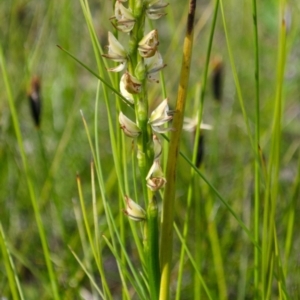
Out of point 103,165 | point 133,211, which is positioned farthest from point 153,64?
point 103,165

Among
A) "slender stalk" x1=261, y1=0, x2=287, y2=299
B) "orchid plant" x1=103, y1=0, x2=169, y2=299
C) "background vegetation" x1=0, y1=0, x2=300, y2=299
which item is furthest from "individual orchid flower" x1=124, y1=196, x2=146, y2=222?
"background vegetation" x1=0, y1=0, x2=300, y2=299

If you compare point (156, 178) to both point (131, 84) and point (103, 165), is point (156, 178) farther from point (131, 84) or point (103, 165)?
point (103, 165)

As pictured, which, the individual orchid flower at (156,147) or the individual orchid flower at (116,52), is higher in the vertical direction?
the individual orchid flower at (116,52)

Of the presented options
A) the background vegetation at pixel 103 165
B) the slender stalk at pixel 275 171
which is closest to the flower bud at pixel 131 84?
the slender stalk at pixel 275 171

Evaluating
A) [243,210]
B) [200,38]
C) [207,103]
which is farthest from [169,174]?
[200,38]

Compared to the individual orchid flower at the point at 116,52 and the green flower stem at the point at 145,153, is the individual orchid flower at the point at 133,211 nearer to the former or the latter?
the green flower stem at the point at 145,153

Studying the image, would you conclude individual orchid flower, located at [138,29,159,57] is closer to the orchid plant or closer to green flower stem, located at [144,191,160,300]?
the orchid plant
